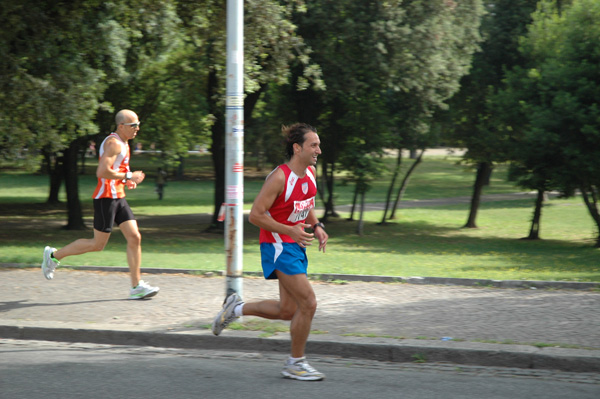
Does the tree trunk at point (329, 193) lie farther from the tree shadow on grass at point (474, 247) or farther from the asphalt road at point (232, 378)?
the asphalt road at point (232, 378)

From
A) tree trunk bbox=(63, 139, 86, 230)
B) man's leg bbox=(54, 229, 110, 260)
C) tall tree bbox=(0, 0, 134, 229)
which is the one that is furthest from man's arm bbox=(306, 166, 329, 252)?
tree trunk bbox=(63, 139, 86, 230)

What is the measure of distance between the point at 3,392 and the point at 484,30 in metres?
19.7

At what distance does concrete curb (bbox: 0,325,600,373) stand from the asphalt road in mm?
95

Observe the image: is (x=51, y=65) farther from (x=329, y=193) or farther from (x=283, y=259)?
(x=329, y=193)

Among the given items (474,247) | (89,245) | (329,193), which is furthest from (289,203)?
(329,193)

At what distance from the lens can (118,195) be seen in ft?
25.9

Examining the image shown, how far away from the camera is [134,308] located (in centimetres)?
764

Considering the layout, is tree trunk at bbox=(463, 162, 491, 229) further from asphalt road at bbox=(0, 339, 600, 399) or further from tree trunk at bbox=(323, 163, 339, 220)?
asphalt road at bbox=(0, 339, 600, 399)

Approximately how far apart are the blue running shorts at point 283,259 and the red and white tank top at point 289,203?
5 cm

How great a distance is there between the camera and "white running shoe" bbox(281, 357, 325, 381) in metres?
5.41

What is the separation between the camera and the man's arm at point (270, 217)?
531 cm

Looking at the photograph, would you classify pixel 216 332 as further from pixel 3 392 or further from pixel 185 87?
pixel 185 87

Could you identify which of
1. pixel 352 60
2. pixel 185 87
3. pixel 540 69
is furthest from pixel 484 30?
pixel 185 87

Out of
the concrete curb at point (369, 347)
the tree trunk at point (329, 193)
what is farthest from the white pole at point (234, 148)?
the tree trunk at point (329, 193)
